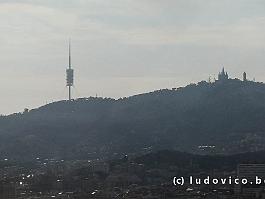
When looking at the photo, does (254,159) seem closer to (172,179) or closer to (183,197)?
(172,179)

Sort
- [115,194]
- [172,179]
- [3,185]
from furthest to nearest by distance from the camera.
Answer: [172,179]
[115,194]
[3,185]

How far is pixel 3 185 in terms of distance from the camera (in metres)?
90.2

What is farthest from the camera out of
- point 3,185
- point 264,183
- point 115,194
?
Answer: point 115,194

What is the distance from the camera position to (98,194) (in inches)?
3767

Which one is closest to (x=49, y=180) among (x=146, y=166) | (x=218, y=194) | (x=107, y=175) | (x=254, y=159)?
(x=107, y=175)

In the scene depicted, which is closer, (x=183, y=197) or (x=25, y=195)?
(x=183, y=197)

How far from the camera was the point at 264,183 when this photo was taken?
8381 cm

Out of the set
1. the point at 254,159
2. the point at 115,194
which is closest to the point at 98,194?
the point at 115,194

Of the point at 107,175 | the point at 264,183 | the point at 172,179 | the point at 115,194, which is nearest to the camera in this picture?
the point at 264,183

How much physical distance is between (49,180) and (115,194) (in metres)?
25.8

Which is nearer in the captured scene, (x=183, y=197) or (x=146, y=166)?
(x=183, y=197)

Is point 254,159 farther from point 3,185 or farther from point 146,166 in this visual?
point 3,185

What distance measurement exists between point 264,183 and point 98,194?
822 inches

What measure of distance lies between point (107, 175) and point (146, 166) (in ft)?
39.8
